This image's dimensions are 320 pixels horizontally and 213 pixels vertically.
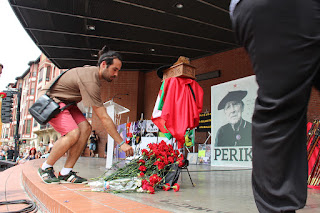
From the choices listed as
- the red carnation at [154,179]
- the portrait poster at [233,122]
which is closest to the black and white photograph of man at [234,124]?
the portrait poster at [233,122]

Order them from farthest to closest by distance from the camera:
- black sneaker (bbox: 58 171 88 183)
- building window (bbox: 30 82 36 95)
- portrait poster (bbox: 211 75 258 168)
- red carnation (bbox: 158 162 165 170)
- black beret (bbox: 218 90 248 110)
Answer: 1. building window (bbox: 30 82 36 95)
2. black beret (bbox: 218 90 248 110)
3. portrait poster (bbox: 211 75 258 168)
4. black sneaker (bbox: 58 171 88 183)
5. red carnation (bbox: 158 162 165 170)

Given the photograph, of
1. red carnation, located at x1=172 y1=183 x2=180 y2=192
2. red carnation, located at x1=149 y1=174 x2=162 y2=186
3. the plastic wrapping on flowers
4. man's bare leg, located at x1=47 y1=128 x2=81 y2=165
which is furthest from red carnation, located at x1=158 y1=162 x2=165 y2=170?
man's bare leg, located at x1=47 y1=128 x2=81 y2=165

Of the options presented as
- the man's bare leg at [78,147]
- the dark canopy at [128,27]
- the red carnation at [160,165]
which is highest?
the dark canopy at [128,27]

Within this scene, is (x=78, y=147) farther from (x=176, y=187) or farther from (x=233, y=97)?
(x=233, y=97)

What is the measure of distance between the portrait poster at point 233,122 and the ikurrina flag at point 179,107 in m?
4.28

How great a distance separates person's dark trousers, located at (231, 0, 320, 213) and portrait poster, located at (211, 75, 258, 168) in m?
6.56

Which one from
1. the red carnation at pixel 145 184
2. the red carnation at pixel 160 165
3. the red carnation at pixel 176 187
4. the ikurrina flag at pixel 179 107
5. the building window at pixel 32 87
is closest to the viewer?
the red carnation at pixel 145 184

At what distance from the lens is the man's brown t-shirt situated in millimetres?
2828

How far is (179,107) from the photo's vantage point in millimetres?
3258

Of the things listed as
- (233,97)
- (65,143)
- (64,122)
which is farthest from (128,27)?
(65,143)

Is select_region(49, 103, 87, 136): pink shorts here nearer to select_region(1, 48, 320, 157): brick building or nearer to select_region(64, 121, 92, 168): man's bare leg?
select_region(64, 121, 92, 168): man's bare leg

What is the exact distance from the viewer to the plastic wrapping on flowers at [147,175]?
259 centimetres

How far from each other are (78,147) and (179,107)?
4.51 feet

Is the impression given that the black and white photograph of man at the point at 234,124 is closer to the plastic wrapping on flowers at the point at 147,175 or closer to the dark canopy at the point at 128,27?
the dark canopy at the point at 128,27
